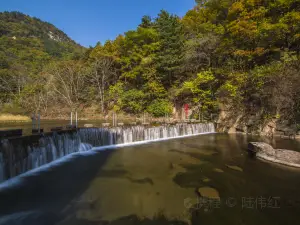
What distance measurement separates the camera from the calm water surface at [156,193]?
13.0 feet

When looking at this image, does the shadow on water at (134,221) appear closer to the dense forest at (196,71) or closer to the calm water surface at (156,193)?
the calm water surface at (156,193)

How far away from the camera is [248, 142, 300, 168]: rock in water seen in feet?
23.9

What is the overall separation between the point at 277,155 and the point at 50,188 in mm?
8902

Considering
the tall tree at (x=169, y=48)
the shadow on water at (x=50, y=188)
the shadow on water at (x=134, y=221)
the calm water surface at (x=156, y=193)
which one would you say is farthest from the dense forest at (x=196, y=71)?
the shadow on water at (x=50, y=188)

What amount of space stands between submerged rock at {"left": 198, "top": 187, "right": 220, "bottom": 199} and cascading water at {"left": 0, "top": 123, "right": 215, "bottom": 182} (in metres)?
6.19

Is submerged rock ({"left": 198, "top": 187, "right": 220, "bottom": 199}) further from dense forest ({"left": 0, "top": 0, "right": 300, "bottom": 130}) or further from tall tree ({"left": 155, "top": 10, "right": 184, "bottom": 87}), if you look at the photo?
tall tree ({"left": 155, "top": 10, "right": 184, "bottom": 87})

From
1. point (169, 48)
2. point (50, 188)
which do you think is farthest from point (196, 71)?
point (50, 188)

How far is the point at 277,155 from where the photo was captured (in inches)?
304

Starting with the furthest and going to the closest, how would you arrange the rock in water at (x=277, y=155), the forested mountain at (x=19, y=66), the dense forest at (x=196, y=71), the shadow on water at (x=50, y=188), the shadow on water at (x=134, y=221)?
the forested mountain at (x=19, y=66)
the dense forest at (x=196, y=71)
the rock in water at (x=277, y=155)
the shadow on water at (x=50, y=188)
the shadow on water at (x=134, y=221)

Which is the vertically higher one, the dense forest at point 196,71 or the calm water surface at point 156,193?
the dense forest at point 196,71

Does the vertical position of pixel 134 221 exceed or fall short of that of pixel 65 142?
it falls short

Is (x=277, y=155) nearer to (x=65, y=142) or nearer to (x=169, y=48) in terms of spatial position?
(x=65, y=142)

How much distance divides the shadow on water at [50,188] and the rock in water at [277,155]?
290 inches

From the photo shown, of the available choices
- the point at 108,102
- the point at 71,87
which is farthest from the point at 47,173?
the point at 71,87
